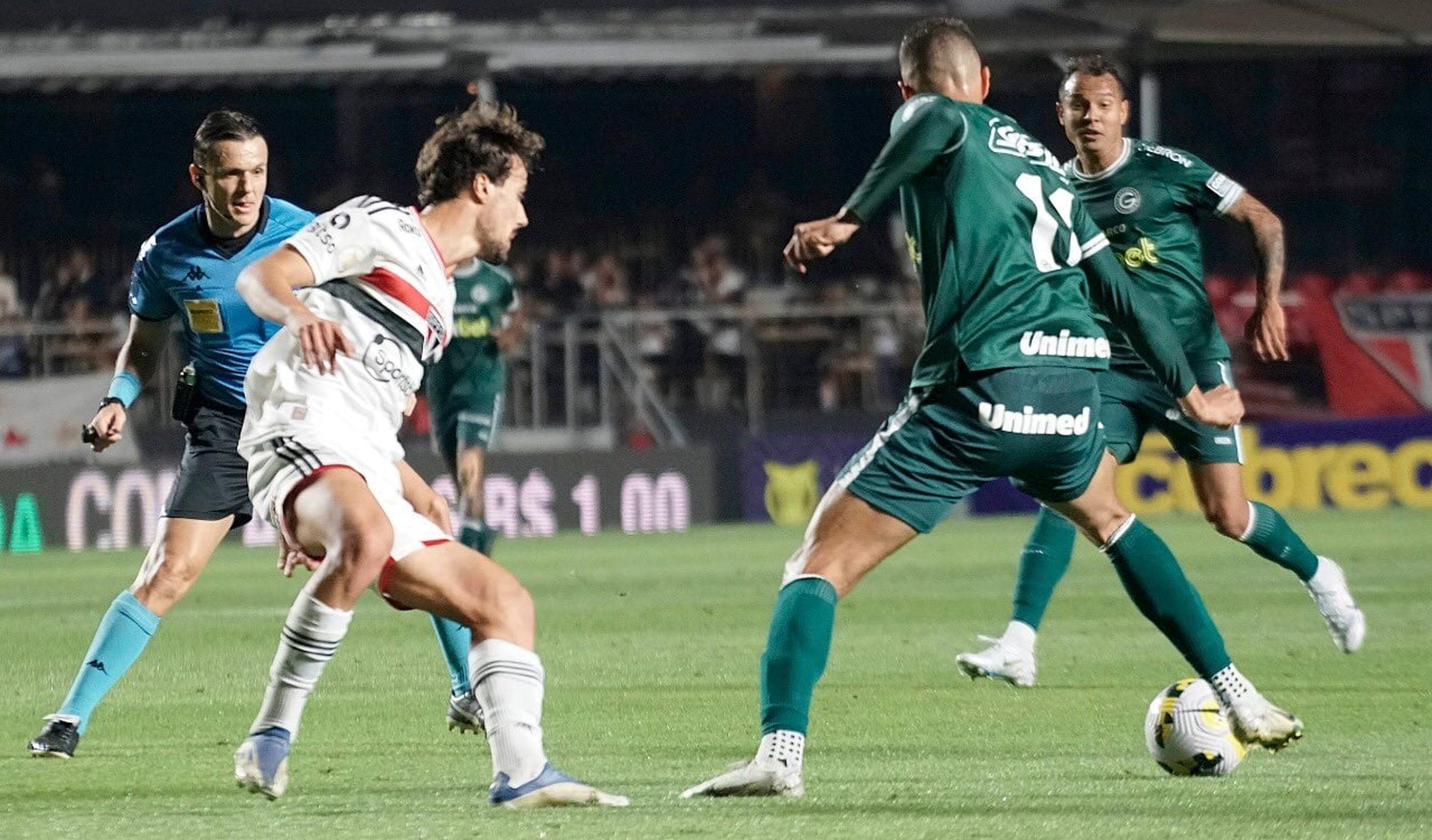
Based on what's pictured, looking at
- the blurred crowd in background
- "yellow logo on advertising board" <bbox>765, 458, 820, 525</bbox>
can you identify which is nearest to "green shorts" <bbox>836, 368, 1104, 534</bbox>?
"yellow logo on advertising board" <bbox>765, 458, 820, 525</bbox>

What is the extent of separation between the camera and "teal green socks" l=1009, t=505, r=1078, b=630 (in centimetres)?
868

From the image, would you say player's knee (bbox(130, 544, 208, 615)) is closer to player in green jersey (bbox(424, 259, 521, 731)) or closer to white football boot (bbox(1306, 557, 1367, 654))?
white football boot (bbox(1306, 557, 1367, 654))

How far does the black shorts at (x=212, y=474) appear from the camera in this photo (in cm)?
732

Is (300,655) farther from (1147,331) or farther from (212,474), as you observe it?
(1147,331)

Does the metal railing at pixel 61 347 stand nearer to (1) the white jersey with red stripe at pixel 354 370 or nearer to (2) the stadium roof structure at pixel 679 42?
(2) the stadium roof structure at pixel 679 42

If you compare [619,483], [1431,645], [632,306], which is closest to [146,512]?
[619,483]

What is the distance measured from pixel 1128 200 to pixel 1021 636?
169 cm

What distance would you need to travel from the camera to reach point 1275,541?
352 inches

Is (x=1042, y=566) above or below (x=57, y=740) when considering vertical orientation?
below

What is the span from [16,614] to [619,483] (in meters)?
8.19

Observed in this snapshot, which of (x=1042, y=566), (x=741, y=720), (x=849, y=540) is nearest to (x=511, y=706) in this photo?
(x=849, y=540)

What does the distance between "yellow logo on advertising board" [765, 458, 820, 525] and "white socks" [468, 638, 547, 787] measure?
49.5 feet

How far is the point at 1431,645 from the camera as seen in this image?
990 cm

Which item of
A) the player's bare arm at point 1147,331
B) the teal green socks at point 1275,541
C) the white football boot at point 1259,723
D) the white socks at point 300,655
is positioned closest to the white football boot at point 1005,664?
the teal green socks at point 1275,541
